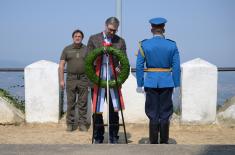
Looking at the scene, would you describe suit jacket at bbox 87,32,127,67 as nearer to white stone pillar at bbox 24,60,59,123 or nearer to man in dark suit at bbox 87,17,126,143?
man in dark suit at bbox 87,17,126,143

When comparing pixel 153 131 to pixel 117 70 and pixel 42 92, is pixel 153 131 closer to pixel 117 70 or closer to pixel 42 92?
pixel 117 70

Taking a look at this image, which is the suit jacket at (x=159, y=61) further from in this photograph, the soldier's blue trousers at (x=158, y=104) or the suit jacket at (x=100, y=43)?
the suit jacket at (x=100, y=43)

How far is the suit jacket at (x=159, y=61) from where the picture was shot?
20.4ft

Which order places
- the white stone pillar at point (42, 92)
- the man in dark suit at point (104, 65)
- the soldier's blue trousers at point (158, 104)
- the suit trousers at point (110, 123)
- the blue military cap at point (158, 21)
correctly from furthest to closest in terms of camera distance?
1. the white stone pillar at point (42, 92)
2. the suit trousers at point (110, 123)
3. the man in dark suit at point (104, 65)
4. the soldier's blue trousers at point (158, 104)
5. the blue military cap at point (158, 21)

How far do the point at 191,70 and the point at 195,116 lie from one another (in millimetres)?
875

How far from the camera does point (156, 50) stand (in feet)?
20.4

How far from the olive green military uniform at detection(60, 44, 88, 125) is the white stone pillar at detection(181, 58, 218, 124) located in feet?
6.27

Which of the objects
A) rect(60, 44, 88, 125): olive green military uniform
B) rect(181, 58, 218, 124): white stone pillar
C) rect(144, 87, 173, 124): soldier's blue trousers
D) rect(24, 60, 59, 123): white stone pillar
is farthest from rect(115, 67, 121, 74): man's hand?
rect(24, 60, 59, 123): white stone pillar

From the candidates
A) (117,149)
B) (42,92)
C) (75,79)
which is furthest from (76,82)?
(117,149)

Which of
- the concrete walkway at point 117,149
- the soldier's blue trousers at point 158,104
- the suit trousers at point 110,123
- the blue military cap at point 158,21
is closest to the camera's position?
the concrete walkway at point 117,149

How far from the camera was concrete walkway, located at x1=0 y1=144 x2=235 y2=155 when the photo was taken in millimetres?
5012

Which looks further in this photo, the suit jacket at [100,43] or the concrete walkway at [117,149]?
the suit jacket at [100,43]

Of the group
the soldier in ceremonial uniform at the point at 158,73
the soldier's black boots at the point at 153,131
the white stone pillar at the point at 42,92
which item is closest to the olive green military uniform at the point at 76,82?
the white stone pillar at the point at 42,92

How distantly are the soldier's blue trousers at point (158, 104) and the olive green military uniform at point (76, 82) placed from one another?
2.12 m
